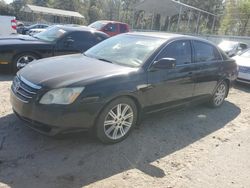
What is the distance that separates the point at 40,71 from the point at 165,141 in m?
2.19

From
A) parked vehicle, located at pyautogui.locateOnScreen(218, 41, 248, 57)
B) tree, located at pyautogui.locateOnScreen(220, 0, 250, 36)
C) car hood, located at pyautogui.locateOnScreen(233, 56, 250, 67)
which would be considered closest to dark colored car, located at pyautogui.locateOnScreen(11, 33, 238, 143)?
car hood, located at pyautogui.locateOnScreen(233, 56, 250, 67)

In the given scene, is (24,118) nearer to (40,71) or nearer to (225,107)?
(40,71)

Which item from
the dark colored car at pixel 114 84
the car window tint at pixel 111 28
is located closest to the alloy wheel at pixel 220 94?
the dark colored car at pixel 114 84

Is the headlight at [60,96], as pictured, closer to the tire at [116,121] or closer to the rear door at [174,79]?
the tire at [116,121]

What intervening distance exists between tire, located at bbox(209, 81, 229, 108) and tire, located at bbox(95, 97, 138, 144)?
8.76ft

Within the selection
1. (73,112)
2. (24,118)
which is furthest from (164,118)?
(24,118)

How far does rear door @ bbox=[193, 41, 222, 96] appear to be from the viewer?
553 cm

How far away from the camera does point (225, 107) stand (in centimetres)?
678

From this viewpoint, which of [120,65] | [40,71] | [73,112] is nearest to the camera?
[73,112]

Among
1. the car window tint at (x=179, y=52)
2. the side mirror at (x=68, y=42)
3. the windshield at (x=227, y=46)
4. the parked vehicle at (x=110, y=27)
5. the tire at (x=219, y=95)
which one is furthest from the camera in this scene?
the parked vehicle at (x=110, y=27)

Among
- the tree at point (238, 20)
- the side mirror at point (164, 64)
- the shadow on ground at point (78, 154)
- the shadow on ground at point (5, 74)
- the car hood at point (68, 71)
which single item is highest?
the tree at point (238, 20)

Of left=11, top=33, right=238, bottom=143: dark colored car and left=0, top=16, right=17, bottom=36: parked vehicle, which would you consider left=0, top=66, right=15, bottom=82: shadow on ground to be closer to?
left=11, top=33, right=238, bottom=143: dark colored car

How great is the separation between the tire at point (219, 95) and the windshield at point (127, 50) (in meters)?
2.18

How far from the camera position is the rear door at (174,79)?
15.0 feet
